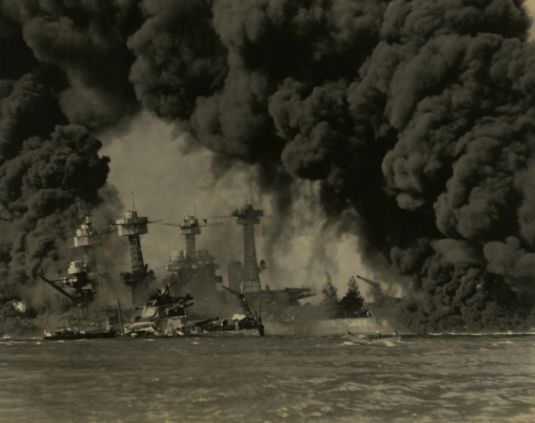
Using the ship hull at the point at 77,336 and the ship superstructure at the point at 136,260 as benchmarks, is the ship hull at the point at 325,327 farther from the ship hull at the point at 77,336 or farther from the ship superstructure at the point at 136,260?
the ship hull at the point at 77,336

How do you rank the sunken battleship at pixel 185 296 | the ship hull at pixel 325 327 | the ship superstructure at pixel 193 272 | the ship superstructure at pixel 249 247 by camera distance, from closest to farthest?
the ship superstructure at pixel 249 247 → the ship hull at pixel 325 327 → the sunken battleship at pixel 185 296 → the ship superstructure at pixel 193 272

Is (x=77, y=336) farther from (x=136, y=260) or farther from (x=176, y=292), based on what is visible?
(x=176, y=292)

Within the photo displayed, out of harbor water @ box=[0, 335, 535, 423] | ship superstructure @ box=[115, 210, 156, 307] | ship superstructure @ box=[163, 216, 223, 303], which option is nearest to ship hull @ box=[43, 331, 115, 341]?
ship superstructure @ box=[115, 210, 156, 307]

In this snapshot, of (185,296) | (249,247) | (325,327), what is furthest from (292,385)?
(185,296)

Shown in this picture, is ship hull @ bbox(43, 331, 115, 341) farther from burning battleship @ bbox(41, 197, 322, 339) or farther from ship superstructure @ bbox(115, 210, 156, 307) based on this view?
ship superstructure @ bbox(115, 210, 156, 307)

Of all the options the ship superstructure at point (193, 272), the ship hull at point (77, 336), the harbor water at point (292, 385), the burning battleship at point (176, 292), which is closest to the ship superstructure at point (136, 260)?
the burning battleship at point (176, 292)

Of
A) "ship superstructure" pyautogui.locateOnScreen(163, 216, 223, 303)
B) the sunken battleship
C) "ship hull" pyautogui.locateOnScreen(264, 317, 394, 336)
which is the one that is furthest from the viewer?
"ship superstructure" pyautogui.locateOnScreen(163, 216, 223, 303)

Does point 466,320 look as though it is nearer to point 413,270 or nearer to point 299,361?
point 413,270

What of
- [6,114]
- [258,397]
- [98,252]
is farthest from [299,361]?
[6,114]
